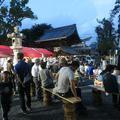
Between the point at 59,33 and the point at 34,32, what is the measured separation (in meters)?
8.52

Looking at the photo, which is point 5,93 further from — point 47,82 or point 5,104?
point 47,82

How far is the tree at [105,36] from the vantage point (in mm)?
62728

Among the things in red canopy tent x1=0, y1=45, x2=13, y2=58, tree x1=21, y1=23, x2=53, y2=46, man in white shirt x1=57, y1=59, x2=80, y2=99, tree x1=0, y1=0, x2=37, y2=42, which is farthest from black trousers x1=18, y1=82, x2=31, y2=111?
tree x1=21, y1=23, x2=53, y2=46

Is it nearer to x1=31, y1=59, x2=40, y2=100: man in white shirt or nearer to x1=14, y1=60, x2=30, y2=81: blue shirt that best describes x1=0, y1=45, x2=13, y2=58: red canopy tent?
x1=31, y1=59, x2=40, y2=100: man in white shirt

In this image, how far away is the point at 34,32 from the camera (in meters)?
73.1

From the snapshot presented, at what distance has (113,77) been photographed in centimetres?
1260

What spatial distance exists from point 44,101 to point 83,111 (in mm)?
3001

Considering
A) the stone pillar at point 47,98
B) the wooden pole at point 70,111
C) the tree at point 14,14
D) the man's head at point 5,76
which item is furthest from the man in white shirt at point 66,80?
the tree at point 14,14

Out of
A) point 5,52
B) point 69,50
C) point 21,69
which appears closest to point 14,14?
point 69,50

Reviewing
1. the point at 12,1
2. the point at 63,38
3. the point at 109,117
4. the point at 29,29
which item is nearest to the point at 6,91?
the point at 109,117

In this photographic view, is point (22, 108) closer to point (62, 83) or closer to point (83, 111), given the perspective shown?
point (83, 111)

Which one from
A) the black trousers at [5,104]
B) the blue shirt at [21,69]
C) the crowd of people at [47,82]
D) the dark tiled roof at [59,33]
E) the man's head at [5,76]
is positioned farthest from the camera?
the dark tiled roof at [59,33]

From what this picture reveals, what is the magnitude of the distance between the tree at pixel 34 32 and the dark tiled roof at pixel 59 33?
10.1ft

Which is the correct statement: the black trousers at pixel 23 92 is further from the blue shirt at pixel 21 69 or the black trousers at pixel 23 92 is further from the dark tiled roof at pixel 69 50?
the dark tiled roof at pixel 69 50
